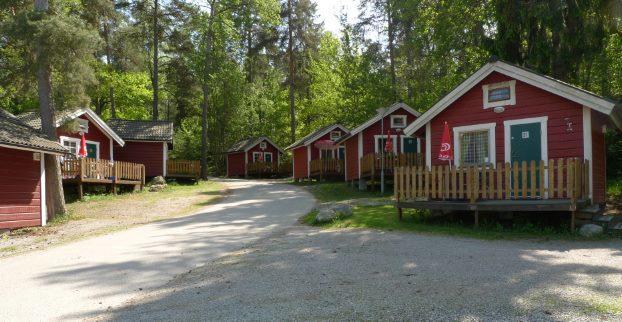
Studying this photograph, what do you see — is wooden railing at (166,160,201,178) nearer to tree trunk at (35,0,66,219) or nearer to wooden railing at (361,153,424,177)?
tree trunk at (35,0,66,219)

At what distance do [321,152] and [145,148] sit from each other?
40.1 feet

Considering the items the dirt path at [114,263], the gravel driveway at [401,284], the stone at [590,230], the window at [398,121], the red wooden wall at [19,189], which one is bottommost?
the dirt path at [114,263]

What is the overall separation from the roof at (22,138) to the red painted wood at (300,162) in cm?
1815

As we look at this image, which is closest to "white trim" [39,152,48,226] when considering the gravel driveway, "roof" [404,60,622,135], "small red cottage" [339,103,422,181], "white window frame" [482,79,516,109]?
the gravel driveway

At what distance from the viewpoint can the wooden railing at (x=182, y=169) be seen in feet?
95.8

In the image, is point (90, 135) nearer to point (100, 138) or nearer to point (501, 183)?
point (100, 138)

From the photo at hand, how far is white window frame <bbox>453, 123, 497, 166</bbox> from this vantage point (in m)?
12.5

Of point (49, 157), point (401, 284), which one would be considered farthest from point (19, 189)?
point (401, 284)

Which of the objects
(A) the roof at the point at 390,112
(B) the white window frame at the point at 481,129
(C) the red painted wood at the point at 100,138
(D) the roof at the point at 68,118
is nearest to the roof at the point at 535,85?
(B) the white window frame at the point at 481,129

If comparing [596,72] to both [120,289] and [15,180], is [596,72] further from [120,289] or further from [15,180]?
[15,180]

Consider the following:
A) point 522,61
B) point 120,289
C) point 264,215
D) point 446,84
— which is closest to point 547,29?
point 522,61

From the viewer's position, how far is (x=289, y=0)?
40.0 meters

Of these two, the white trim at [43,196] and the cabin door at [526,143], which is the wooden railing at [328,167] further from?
the white trim at [43,196]

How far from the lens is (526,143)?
12.0m
